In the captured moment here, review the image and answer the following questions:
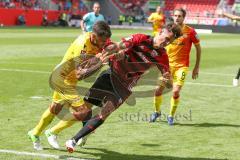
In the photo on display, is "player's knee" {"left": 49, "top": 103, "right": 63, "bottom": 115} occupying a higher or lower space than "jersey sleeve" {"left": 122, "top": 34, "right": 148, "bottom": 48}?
lower

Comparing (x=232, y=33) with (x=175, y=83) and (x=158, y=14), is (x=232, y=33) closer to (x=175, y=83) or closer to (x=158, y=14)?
(x=158, y=14)

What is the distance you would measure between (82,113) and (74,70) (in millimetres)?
629

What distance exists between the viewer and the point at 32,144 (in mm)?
8391

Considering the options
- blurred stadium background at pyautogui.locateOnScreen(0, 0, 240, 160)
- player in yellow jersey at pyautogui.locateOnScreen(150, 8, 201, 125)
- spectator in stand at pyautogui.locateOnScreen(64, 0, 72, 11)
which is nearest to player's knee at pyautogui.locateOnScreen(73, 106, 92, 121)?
blurred stadium background at pyautogui.locateOnScreen(0, 0, 240, 160)

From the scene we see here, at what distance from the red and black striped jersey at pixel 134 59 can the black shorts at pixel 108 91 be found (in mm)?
108

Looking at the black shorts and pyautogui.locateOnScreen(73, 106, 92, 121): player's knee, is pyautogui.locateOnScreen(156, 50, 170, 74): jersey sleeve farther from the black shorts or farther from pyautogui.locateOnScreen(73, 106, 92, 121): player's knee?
pyautogui.locateOnScreen(73, 106, 92, 121): player's knee

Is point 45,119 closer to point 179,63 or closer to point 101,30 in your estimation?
point 101,30

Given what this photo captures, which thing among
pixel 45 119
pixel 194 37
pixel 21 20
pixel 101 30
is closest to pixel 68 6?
pixel 21 20

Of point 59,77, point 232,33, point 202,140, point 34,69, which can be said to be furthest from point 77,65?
point 232,33

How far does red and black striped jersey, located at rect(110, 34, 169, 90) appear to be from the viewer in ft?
25.5

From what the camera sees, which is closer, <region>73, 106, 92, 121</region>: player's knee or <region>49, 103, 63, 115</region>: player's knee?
<region>73, 106, 92, 121</region>: player's knee

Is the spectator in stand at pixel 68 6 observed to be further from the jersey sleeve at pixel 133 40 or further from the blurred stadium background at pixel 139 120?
the jersey sleeve at pixel 133 40

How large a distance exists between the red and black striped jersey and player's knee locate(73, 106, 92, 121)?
0.68 m

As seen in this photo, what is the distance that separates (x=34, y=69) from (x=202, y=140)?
11163mm
